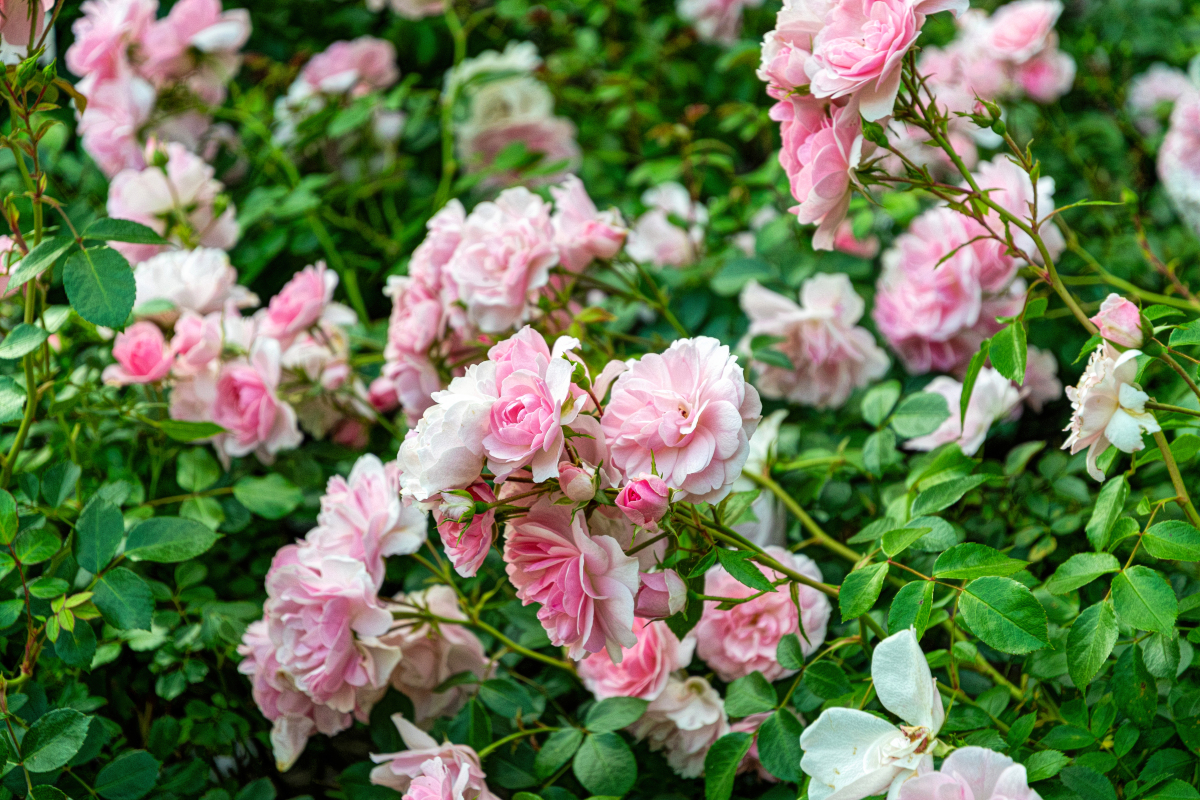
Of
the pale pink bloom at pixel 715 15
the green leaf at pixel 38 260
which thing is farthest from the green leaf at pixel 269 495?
the pale pink bloom at pixel 715 15

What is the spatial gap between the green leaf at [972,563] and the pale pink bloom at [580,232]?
21.2 inches

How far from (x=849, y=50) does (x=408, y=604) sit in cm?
68

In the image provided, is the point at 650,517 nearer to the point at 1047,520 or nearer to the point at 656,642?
the point at 656,642

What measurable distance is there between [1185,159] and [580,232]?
3.60 ft

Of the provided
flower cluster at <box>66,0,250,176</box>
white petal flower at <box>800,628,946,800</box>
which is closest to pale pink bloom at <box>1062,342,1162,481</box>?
white petal flower at <box>800,628,946,800</box>

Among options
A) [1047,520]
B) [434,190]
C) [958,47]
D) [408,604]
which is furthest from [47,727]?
[958,47]

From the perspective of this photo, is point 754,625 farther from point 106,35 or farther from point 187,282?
point 106,35

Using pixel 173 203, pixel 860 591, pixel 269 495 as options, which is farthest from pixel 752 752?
pixel 173 203

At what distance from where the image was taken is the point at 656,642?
3.26ft

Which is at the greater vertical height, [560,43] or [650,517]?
[650,517]

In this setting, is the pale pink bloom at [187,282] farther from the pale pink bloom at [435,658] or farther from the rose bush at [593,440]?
the pale pink bloom at [435,658]

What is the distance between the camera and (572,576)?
0.71m

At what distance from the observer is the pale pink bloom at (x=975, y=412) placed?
1082mm

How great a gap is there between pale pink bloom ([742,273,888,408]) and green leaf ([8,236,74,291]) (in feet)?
2.66
